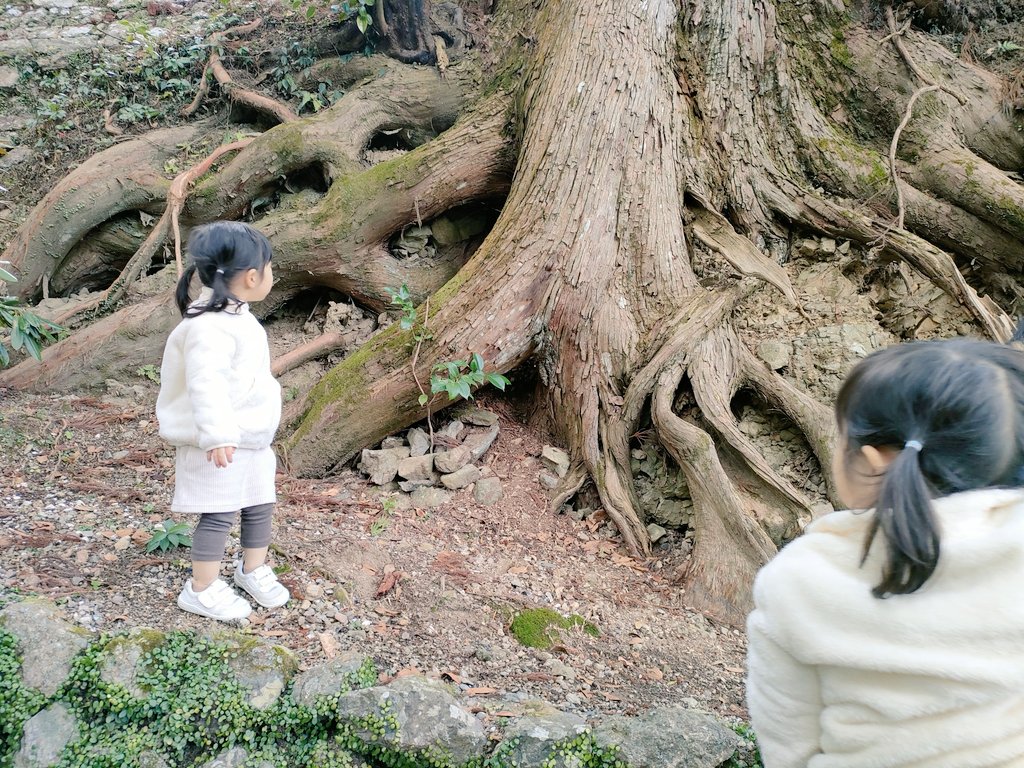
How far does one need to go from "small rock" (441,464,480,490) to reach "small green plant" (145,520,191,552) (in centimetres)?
138

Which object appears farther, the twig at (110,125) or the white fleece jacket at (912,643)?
the twig at (110,125)

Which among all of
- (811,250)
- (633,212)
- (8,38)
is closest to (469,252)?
(633,212)

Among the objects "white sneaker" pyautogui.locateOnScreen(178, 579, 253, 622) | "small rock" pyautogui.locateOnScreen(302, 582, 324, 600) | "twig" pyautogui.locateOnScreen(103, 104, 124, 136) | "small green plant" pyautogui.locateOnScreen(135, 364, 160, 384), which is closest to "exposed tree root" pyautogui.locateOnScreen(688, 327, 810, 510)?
"small rock" pyautogui.locateOnScreen(302, 582, 324, 600)

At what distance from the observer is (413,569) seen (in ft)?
11.4

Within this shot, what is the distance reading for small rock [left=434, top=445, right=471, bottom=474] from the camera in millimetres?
4234

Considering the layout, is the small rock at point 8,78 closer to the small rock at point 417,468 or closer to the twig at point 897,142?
the small rock at point 417,468

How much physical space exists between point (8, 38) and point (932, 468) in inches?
378

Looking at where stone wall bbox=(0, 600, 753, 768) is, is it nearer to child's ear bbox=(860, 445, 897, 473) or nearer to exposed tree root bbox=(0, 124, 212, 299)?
child's ear bbox=(860, 445, 897, 473)

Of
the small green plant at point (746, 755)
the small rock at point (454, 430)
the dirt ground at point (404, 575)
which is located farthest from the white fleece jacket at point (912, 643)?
the small rock at point (454, 430)

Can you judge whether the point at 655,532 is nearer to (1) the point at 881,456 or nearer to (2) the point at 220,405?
(2) the point at 220,405

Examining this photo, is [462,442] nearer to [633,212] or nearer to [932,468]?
[633,212]

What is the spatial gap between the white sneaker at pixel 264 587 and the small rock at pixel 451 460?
1.31 metres

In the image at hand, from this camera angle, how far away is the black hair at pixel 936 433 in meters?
1.36

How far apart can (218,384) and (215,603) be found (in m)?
0.90
